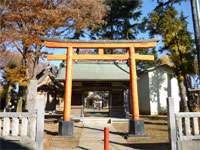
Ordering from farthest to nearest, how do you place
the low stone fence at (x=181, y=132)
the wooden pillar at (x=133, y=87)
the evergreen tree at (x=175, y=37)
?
the evergreen tree at (x=175, y=37), the wooden pillar at (x=133, y=87), the low stone fence at (x=181, y=132)

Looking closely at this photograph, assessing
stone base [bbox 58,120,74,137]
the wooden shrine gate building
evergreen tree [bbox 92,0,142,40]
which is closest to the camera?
stone base [bbox 58,120,74,137]

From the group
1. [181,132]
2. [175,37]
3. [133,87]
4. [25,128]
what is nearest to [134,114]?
[133,87]

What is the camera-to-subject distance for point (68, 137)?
13977mm

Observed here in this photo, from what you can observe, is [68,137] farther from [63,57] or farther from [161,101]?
[161,101]

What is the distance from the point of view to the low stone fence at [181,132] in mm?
9600

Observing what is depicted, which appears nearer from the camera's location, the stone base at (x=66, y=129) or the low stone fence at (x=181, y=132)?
the low stone fence at (x=181, y=132)

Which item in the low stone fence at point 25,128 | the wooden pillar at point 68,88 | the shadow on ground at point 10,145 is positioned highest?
the wooden pillar at point 68,88

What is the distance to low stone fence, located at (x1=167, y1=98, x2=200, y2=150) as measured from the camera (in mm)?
9600

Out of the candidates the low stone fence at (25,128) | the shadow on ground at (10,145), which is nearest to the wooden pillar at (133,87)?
the low stone fence at (25,128)

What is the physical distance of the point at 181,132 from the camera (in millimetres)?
9664

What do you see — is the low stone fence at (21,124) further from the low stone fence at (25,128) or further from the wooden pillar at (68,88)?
the wooden pillar at (68,88)

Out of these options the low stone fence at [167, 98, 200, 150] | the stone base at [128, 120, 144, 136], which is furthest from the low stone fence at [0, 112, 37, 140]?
the stone base at [128, 120, 144, 136]

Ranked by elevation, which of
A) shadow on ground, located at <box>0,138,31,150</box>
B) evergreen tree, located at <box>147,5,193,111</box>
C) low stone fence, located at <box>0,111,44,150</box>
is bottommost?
shadow on ground, located at <box>0,138,31,150</box>

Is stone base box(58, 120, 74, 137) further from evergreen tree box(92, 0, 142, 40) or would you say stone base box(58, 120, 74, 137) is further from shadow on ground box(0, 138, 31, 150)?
evergreen tree box(92, 0, 142, 40)
